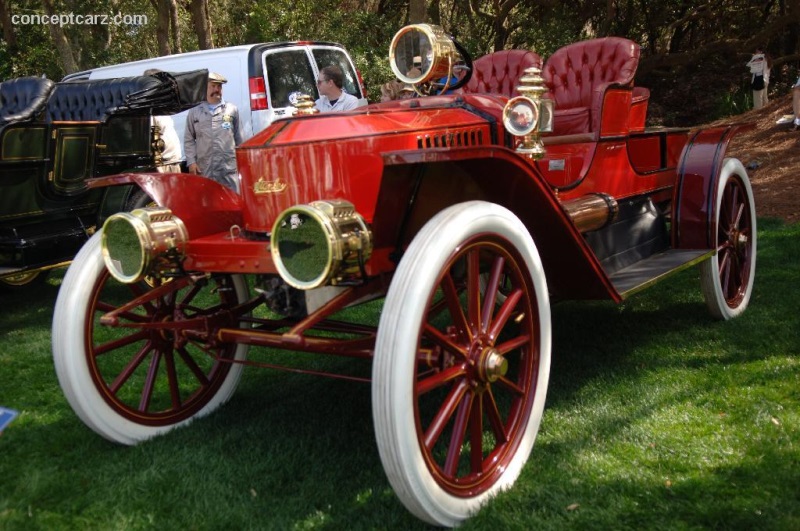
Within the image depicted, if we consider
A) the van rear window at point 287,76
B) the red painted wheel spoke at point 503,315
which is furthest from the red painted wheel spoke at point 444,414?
the van rear window at point 287,76

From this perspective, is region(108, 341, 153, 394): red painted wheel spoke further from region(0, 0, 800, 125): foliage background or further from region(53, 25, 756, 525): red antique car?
region(0, 0, 800, 125): foliage background

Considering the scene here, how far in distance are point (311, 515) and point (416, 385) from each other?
676 mm

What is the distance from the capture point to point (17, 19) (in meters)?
19.9

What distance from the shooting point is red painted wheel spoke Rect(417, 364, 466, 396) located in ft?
7.77

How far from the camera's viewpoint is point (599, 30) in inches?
597

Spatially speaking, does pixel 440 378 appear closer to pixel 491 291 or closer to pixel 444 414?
pixel 444 414

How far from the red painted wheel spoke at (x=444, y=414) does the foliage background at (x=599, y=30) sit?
10.3m

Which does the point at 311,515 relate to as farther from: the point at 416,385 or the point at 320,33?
the point at 320,33

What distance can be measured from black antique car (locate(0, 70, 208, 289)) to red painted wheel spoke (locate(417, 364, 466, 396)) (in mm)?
3620

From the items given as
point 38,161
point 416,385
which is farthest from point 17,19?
point 416,385

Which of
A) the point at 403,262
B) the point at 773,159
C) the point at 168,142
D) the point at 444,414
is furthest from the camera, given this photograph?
the point at 773,159

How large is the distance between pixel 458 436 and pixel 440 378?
232 mm

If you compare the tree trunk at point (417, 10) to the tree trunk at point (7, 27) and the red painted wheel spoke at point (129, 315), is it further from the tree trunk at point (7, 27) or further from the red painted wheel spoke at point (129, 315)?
the tree trunk at point (7, 27)

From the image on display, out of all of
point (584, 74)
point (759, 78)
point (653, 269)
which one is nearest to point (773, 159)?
point (759, 78)
